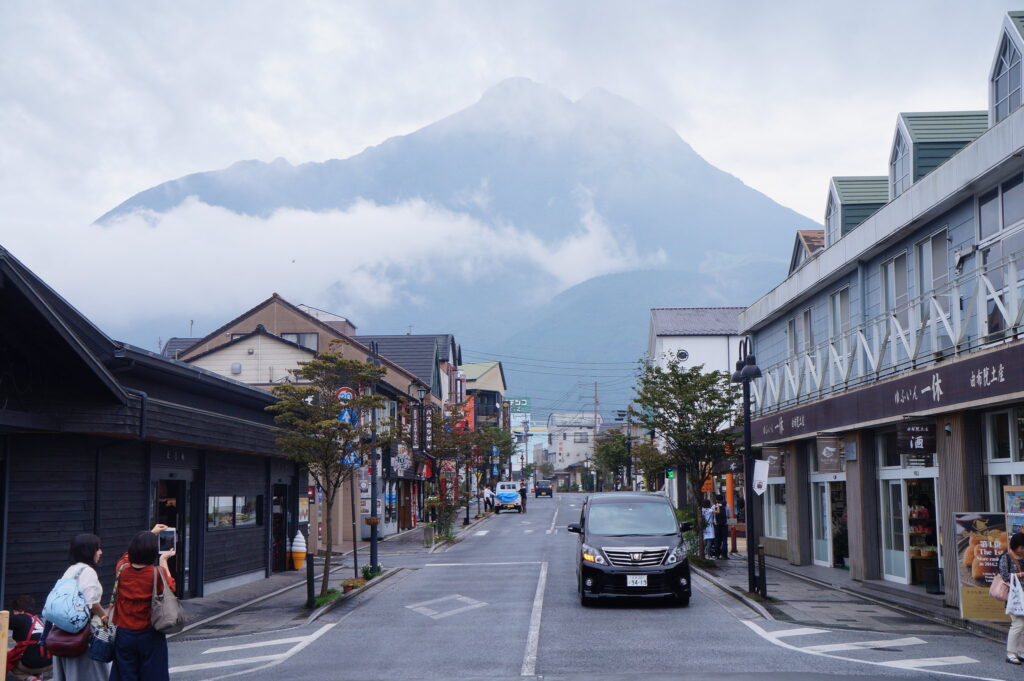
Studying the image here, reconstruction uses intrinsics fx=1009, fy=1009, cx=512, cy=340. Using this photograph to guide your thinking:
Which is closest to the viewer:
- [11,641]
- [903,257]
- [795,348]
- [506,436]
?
[11,641]

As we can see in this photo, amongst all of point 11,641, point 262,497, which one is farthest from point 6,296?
point 262,497

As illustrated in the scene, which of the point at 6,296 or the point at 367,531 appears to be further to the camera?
the point at 367,531

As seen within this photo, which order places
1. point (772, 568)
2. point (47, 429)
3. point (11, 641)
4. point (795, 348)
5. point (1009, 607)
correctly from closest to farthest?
point (11, 641)
point (1009, 607)
point (47, 429)
point (772, 568)
point (795, 348)

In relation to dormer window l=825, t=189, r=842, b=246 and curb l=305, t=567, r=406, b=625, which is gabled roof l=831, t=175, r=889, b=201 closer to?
dormer window l=825, t=189, r=842, b=246

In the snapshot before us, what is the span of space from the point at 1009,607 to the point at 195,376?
15015 mm

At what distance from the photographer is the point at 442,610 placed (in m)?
19.1

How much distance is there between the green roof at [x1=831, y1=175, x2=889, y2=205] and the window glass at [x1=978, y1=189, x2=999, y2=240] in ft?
29.9

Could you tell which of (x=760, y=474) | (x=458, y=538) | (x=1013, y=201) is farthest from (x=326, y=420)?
(x=458, y=538)

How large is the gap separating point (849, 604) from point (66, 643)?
14.9m

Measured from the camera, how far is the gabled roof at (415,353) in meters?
64.8

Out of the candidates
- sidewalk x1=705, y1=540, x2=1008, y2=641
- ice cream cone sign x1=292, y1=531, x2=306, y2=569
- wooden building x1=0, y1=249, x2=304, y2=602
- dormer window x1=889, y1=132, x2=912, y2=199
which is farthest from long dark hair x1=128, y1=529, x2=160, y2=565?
ice cream cone sign x1=292, y1=531, x2=306, y2=569

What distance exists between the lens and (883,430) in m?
22.3

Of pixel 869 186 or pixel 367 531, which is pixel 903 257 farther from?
pixel 367 531

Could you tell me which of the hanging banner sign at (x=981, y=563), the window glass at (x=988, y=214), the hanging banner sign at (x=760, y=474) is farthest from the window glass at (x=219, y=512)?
the window glass at (x=988, y=214)
